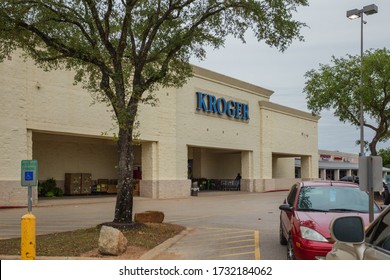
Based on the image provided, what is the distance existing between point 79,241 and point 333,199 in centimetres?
574

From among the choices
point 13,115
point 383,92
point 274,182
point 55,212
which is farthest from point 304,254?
point 274,182

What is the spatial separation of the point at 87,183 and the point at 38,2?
2030 cm

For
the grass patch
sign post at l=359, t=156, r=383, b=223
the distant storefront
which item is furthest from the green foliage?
the distant storefront

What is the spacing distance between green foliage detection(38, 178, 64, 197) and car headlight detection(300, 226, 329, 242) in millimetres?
22940

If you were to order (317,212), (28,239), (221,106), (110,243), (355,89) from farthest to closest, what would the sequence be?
(221,106) < (355,89) < (110,243) < (317,212) < (28,239)

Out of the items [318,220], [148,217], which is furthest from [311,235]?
[148,217]

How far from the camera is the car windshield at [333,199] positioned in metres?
8.77

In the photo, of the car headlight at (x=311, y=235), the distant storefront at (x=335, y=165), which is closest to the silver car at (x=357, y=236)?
the car headlight at (x=311, y=235)

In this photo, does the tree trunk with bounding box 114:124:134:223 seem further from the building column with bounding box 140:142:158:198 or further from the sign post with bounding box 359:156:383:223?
the building column with bounding box 140:142:158:198

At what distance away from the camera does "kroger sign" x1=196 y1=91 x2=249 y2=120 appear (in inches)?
1344

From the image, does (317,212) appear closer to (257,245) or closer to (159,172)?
(257,245)

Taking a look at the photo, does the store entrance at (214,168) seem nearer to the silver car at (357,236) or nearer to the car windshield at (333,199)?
the car windshield at (333,199)

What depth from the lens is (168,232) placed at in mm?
13195

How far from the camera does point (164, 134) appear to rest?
100 ft
